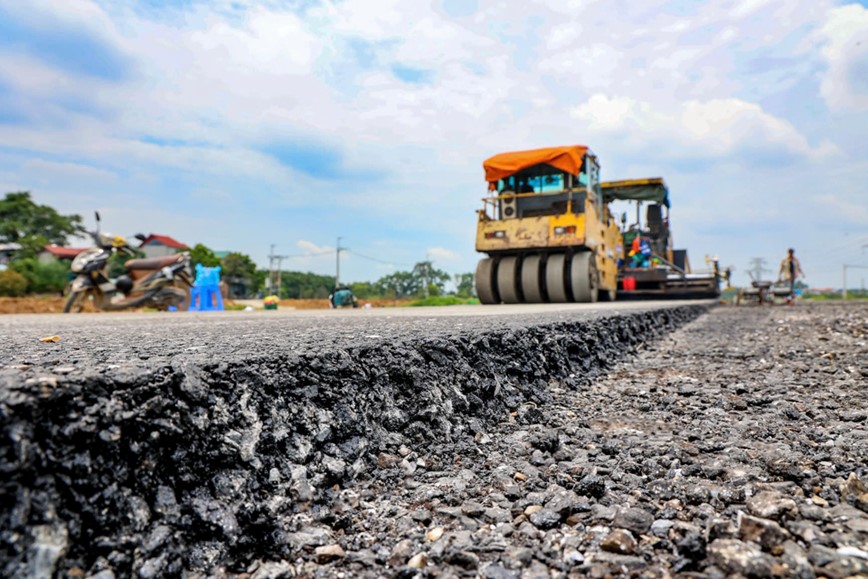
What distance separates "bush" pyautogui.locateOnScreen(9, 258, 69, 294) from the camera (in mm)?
24234

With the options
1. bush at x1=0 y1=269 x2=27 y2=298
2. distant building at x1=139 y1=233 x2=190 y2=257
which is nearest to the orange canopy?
bush at x1=0 y1=269 x2=27 y2=298

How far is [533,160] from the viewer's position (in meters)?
10.0

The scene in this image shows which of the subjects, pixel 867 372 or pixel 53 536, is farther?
pixel 867 372

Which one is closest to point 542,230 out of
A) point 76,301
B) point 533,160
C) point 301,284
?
point 533,160

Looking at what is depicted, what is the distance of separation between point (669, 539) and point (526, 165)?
946 cm

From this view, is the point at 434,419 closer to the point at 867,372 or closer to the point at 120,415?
the point at 120,415

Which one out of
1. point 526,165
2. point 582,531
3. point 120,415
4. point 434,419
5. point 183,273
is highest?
point 526,165

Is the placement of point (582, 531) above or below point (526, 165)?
below

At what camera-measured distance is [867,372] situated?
8.65ft

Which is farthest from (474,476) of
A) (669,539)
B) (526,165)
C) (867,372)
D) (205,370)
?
(526,165)

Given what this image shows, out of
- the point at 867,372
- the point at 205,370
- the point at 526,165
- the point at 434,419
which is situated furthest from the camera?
the point at 526,165

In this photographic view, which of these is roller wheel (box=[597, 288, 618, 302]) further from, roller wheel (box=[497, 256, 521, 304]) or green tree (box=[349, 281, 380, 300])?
green tree (box=[349, 281, 380, 300])

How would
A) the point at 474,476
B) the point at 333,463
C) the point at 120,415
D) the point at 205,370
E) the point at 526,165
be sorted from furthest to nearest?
the point at 526,165
the point at 474,476
the point at 333,463
the point at 205,370
the point at 120,415

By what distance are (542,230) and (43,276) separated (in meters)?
25.0
